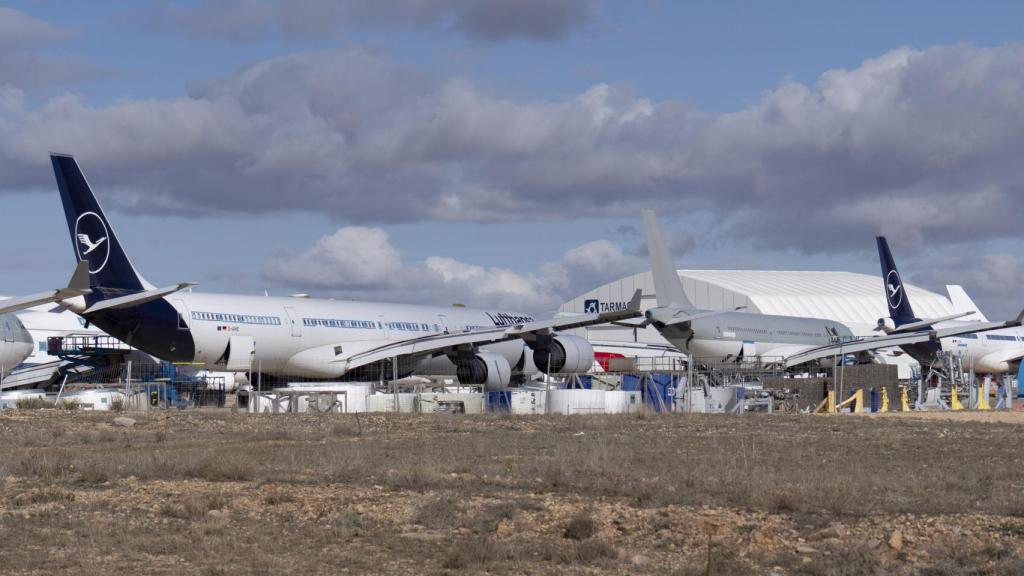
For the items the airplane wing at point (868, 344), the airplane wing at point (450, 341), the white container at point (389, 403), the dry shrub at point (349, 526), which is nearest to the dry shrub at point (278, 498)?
the dry shrub at point (349, 526)

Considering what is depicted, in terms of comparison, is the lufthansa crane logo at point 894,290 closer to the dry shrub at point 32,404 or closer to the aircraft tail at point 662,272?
the aircraft tail at point 662,272

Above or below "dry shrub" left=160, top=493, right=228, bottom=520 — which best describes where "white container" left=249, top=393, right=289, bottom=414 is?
above

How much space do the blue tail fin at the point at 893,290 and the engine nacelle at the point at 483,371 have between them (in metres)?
23.5

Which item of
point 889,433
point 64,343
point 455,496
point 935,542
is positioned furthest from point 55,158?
point 935,542

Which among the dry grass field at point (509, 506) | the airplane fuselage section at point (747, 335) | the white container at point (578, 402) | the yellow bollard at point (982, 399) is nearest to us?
the dry grass field at point (509, 506)

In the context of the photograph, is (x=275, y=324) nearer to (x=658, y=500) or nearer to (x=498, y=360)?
(x=498, y=360)

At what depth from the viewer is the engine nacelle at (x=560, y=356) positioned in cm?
4784

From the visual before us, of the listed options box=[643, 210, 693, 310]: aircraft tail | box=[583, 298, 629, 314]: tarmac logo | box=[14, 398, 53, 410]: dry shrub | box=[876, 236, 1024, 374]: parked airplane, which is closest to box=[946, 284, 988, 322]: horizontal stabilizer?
box=[876, 236, 1024, 374]: parked airplane

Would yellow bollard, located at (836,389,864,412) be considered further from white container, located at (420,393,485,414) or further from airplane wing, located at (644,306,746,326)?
white container, located at (420,393,485,414)

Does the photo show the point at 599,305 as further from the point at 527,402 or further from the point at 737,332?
the point at 527,402

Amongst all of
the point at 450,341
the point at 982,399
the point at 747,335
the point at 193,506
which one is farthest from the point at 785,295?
the point at 193,506

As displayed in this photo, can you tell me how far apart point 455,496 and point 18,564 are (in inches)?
189

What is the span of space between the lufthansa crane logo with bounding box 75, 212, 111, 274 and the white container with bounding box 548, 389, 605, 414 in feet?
45.9

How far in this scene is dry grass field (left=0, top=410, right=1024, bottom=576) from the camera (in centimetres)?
986
